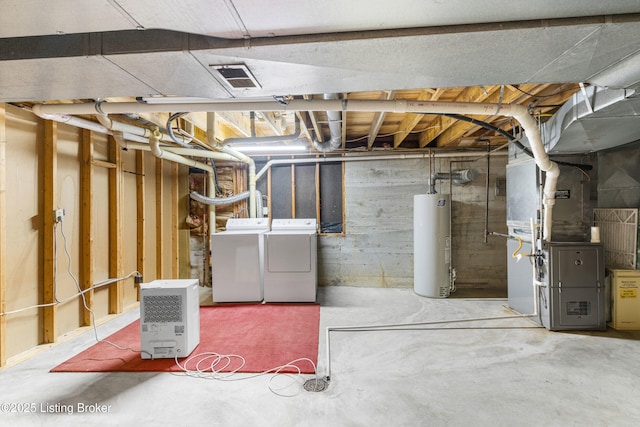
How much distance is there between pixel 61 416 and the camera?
1674 mm

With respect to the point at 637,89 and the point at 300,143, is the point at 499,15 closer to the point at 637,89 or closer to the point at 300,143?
the point at 637,89

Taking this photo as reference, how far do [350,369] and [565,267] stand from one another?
8.12 ft

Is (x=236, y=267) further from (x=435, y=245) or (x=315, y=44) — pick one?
(x=315, y=44)

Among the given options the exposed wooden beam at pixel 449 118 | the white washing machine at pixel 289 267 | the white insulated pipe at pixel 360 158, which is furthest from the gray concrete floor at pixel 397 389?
the white insulated pipe at pixel 360 158

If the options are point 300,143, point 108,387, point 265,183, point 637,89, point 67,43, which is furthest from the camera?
point 265,183

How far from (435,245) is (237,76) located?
3425 mm

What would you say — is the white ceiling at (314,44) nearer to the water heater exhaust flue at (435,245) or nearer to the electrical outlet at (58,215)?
the electrical outlet at (58,215)

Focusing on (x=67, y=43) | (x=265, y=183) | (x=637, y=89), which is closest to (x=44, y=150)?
(x=67, y=43)

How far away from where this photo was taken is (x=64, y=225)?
2.74 metres

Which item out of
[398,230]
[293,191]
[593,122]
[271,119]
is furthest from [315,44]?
→ [398,230]

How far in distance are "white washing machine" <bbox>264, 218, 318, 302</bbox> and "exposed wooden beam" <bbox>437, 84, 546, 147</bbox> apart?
Answer: 94.0 inches

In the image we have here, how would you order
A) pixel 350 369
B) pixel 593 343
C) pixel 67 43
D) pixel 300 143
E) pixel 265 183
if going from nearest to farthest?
pixel 67 43 < pixel 350 369 < pixel 593 343 < pixel 300 143 < pixel 265 183

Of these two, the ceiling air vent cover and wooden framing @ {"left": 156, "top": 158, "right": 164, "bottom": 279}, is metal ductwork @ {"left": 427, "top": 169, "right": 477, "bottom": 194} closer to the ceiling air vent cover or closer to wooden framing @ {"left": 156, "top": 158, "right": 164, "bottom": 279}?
the ceiling air vent cover

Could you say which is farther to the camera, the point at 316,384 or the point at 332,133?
the point at 332,133
